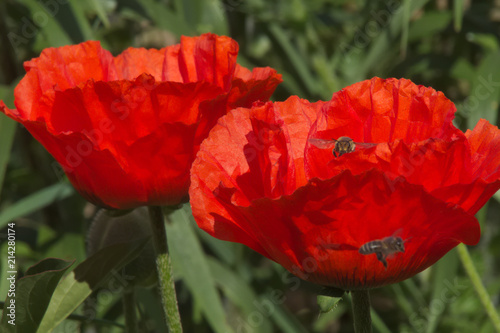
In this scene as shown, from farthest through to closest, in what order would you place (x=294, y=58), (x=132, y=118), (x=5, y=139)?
(x=294, y=58), (x=5, y=139), (x=132, y=118)

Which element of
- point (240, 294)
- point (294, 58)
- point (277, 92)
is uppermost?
point (294, 58)

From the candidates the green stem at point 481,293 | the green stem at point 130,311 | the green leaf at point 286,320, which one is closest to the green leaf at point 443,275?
the green leaf at point 286,320

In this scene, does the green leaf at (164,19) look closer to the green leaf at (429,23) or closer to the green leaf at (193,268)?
the green leaf at (193,268)

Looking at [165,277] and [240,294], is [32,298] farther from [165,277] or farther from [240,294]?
[240,294]

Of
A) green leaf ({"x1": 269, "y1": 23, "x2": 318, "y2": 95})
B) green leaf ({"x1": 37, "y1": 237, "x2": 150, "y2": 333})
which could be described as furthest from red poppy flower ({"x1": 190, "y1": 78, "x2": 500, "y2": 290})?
green leaf ({"x1": 269, "y1": 23, "x2": 318, "y2": 95})

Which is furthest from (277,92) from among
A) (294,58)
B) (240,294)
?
(240,294)

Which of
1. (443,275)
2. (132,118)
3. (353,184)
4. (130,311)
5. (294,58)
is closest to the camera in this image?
(353,184)
